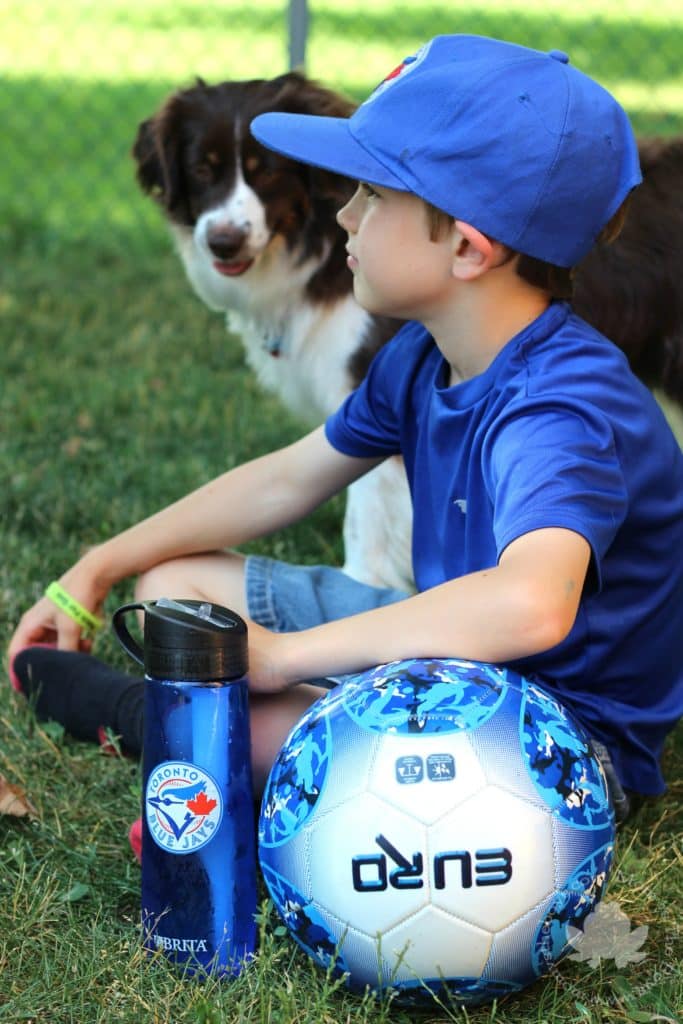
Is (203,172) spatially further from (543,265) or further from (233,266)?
(543,265)

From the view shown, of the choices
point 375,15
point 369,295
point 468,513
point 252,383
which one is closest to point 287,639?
point 468,513

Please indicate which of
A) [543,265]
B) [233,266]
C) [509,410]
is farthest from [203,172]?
[509,410]

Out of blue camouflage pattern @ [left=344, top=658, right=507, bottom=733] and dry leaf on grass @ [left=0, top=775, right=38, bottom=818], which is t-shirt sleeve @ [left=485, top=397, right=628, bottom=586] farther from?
dry leaf on grass @ [left=0, top=775, right=38, bottom=818]

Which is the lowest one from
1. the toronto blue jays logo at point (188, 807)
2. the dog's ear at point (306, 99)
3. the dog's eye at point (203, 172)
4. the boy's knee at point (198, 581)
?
the boy's knee at point (198, 581)

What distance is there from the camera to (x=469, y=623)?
76.2 inches

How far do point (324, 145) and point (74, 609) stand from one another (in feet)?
3.54

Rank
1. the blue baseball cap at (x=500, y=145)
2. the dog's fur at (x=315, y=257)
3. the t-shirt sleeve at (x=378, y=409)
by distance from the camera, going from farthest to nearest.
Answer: the dog's fur at (x=315, y=257)
the t-shirt sleeve at (x=378, y=409)
the blue baseball cap at (x=500, y=145)

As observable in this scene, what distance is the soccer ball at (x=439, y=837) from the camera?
5.95 ft

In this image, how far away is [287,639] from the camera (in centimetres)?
211

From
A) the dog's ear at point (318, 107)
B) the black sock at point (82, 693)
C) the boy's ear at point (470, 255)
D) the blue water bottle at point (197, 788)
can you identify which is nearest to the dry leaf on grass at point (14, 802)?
the black sock at point (82, 693)

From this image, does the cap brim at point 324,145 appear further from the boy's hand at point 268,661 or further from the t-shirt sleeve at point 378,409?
the boy's hand at point 268,661

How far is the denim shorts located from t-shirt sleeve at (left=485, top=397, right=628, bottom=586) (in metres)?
0.74

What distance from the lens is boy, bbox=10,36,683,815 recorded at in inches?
76.7

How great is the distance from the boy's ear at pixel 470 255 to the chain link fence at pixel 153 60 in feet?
15.3
